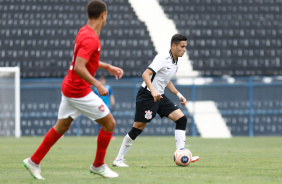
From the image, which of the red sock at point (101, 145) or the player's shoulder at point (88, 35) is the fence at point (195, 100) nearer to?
the red sock at point (101, 145)

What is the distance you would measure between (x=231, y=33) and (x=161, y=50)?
8.68ft

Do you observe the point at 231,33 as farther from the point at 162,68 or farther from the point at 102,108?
the point at 102,108

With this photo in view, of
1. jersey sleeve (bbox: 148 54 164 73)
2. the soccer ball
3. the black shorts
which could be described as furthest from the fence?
the soccer ball

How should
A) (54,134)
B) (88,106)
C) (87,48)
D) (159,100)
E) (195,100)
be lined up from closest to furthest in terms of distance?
1. (87,48)
2. (88,106)
3. (54,134)
4. (159,100)
5. (195,100)

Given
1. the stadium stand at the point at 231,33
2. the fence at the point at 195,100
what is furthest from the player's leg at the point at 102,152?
the stadium stand at the point at 231,33

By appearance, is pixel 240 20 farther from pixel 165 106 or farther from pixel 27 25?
pixel 165 106

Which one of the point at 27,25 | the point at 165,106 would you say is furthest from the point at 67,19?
the point at 165,106

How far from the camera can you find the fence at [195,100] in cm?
2003

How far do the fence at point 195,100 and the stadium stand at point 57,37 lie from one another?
3.39ft

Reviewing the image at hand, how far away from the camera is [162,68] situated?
833 cm

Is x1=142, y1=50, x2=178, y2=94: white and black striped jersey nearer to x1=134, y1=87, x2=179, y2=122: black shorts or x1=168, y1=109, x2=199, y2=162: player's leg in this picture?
x1=134, y1=87, x2=179, y2=122: black shorts

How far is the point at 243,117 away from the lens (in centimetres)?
2030

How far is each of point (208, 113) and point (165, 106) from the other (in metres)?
11.9

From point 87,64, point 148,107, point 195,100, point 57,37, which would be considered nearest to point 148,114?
point 148,107
